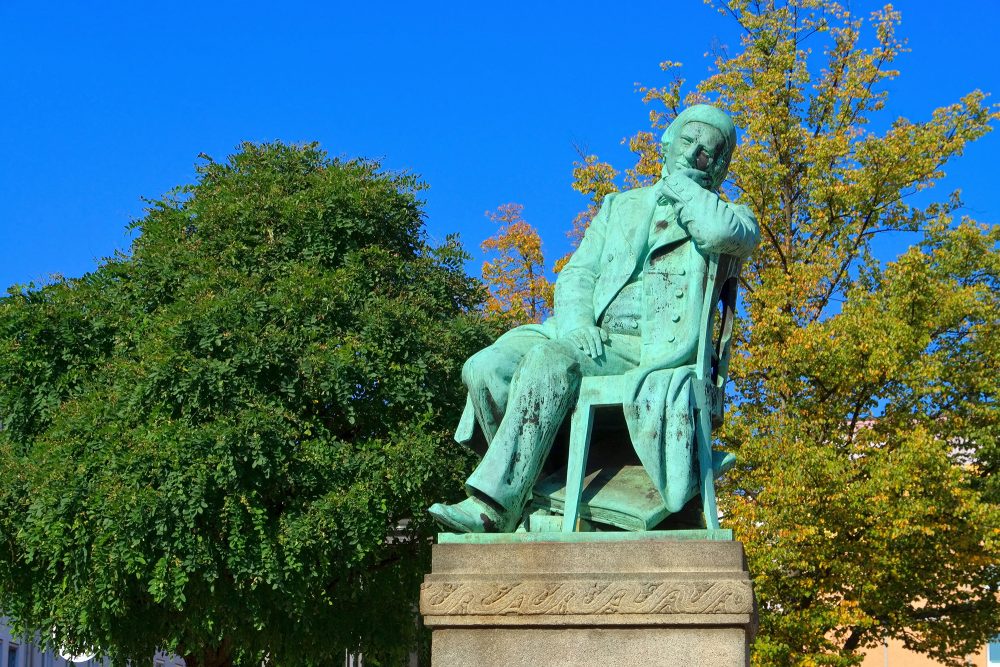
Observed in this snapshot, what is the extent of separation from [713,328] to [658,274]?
1.50 ft

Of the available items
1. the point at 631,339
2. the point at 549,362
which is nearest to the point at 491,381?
the point at 549,362

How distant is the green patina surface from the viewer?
8430 mm

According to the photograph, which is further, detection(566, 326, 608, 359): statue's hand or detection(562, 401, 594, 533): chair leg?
detection(566, 326, 608, 359): statue's hand

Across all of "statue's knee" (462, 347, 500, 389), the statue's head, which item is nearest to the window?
the statue's head

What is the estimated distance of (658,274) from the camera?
373 inches

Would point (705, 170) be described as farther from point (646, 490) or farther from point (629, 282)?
point (646, 490)

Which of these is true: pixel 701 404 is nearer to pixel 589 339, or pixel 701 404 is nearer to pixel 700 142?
pixel 589 339

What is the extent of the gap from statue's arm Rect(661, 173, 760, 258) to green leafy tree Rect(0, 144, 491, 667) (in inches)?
447

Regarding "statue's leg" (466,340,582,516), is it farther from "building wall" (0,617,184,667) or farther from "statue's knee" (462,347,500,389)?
"building wall" (0,617,184,667)

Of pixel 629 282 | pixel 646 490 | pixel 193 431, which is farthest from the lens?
pixel 193 431

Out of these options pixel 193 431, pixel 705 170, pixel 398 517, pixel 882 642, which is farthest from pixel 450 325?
pixel 705 170

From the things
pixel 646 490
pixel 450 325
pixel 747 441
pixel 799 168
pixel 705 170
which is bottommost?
pixel 646 490

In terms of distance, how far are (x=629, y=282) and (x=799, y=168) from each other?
51.2 ft

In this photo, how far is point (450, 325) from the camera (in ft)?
76.0
